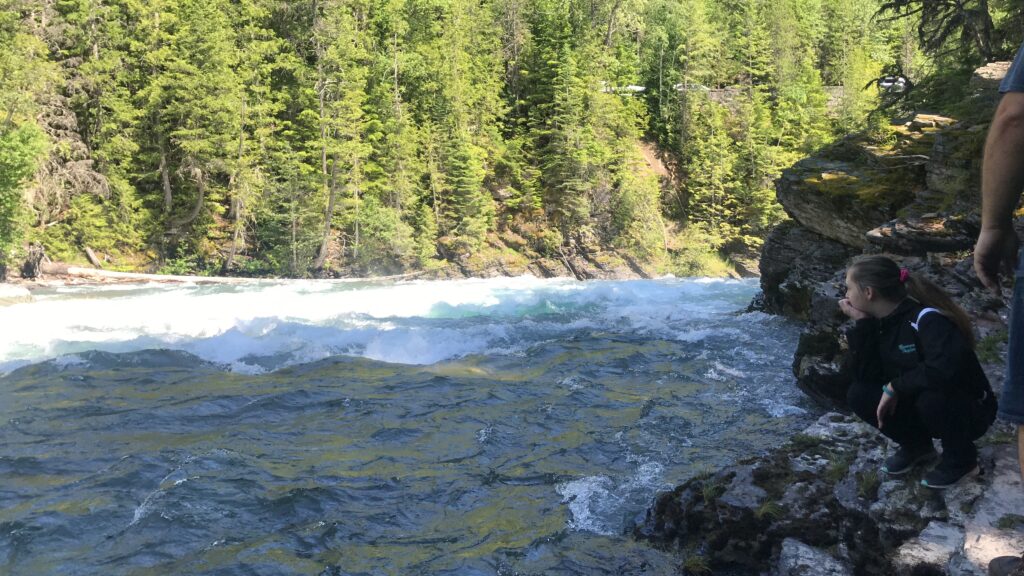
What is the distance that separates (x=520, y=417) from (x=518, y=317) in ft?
23.2

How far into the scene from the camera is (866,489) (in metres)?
3.78

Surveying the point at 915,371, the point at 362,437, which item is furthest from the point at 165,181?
the point at 915,371

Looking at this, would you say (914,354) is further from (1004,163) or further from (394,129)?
(394,129)

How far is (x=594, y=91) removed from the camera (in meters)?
38.7

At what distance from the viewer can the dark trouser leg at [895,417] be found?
3494mm

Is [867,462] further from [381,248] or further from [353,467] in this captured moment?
[381,248]

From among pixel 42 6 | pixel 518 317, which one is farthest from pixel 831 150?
pixel 42 6

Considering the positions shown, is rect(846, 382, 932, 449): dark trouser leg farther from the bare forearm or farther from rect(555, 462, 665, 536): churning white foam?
rect(555, 462, 665, 536): churning white foam

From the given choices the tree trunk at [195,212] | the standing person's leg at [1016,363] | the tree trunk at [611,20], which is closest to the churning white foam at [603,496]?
the standing person's leg at [1016,363]

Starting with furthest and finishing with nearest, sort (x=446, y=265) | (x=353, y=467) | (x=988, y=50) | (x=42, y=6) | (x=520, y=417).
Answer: (x=446, y=265)
(x=42, y=6)
(x=988, y=50)
(x=520, y=417)
(x=353, y=467)

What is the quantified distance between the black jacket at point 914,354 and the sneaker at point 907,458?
0.40m

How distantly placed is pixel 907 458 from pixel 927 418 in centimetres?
48

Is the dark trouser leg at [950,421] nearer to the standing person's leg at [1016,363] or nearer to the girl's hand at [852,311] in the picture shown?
the girl's hand at [852,311]

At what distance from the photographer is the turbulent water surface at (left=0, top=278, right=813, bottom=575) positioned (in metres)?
4.49
